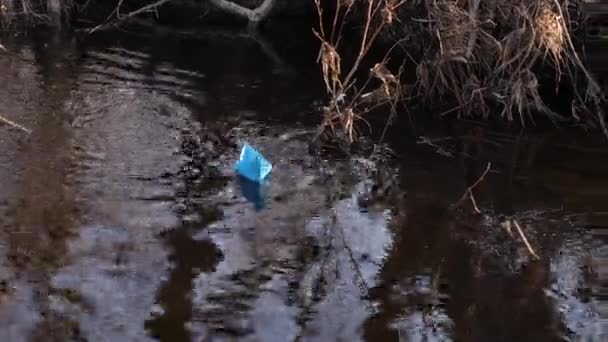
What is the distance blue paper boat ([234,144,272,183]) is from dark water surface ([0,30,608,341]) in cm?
11

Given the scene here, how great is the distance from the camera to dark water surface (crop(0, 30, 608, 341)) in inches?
207

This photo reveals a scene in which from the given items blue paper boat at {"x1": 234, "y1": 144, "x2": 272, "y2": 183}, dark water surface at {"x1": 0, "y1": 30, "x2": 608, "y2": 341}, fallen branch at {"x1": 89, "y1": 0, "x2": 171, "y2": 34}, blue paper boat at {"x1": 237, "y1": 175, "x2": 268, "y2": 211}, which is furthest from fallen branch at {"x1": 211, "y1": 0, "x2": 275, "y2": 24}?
blue paper boat at {"x1": 237, "y1": 175, "x2": 268, "y2": 211}

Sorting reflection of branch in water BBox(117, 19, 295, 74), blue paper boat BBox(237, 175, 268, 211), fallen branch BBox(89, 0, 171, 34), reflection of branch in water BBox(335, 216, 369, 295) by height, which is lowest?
reflection of branch in water BBox(117, 19, 295, 74)

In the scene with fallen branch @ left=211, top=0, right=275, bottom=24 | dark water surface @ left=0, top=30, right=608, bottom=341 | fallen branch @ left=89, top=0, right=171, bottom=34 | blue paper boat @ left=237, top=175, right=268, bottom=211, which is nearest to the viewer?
dark water surface @ left=0, top=30, right=608, bottom=341

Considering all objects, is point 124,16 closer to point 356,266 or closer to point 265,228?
point 265,228

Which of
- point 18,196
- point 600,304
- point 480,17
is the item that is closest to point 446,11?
point 480,17

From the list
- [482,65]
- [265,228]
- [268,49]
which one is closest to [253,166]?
[265,228]

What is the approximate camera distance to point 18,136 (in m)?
7.47

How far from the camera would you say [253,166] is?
22.9 ft

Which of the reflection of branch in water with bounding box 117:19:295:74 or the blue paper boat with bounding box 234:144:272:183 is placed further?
the reflection of branch in water with bounding box 117:19:295:74

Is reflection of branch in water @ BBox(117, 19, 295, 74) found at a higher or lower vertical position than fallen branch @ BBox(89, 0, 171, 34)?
lower

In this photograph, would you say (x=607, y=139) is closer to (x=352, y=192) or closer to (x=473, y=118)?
(x=473, y=118)

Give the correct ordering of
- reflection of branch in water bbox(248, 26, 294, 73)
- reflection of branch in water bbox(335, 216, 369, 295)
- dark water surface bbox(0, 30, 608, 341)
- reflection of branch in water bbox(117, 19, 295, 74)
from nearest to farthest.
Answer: dark water surface bbox(0, 30, 608, 341) → reflection of branch in water bbox(335, 216, 369, 295) → reflection of branch in water bbox(248, 26, 294, 73) → reflection of branch in water bbox(117, 19, 295, 74)

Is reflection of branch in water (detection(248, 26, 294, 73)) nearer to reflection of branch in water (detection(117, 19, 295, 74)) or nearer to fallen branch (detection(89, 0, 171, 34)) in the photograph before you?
reflection of branch in water (detection(117, 19, 295, 74))
